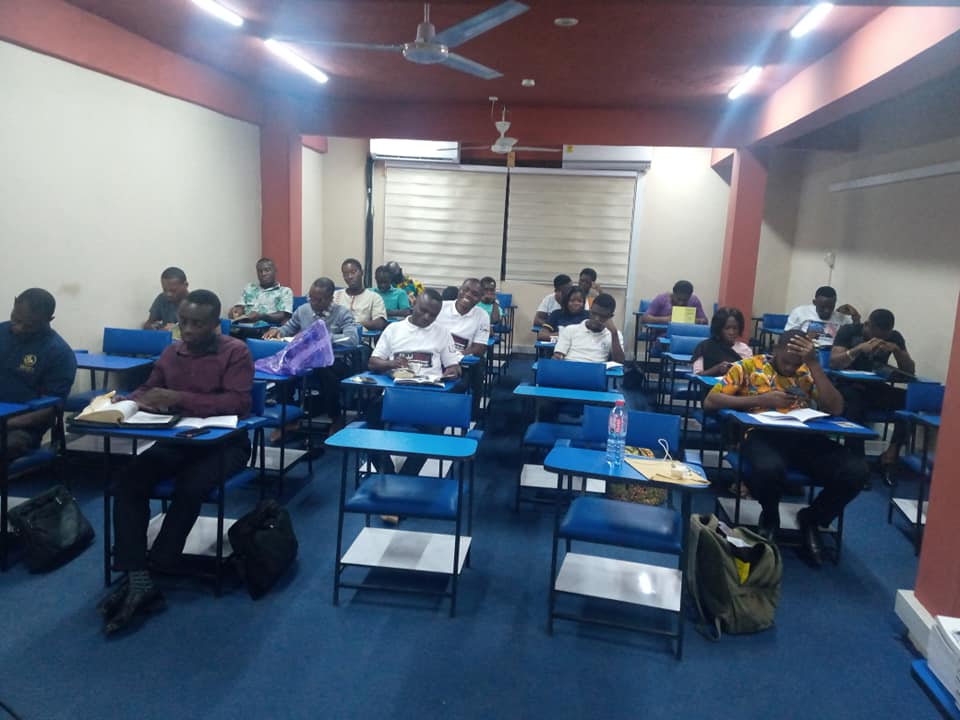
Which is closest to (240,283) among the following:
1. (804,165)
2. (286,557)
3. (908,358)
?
(286,557)

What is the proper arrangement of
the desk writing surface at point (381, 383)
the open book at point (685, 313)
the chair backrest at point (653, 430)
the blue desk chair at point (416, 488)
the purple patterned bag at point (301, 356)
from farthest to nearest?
1. the open book at point (685, 313)
2. the purple patterned bag at point (301, 356)
3. the desk writing surface at point (381, 383)
4. the chair backrest at point (653, 430)
5. the blue desk chair at point (416, 488)

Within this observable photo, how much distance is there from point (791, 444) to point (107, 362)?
173 inches

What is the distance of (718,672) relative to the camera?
9.04 ft

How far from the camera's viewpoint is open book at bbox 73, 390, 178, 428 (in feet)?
9.74

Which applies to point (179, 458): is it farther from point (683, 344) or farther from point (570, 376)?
point (683, 344)

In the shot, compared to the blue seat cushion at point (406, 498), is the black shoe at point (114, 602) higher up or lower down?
lower down

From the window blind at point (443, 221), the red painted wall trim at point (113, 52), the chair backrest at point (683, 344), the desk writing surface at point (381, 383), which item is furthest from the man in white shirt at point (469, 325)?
the window blind at point (443, 221)

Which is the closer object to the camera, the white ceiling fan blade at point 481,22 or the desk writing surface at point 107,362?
the white ceiling fan blade at point 481,22

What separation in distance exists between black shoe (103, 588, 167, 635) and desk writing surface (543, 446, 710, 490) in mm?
1799

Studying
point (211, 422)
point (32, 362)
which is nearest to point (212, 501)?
point (211, 422)

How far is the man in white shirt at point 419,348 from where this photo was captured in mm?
4758

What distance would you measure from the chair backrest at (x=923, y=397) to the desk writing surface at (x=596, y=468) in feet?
7.58

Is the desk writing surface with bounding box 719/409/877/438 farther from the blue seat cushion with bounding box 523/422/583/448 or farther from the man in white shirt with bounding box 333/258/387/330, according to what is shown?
the man in white shirt with bounding box 333/258/387/330

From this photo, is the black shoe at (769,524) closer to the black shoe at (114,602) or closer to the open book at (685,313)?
the black shoe at (114,602)
